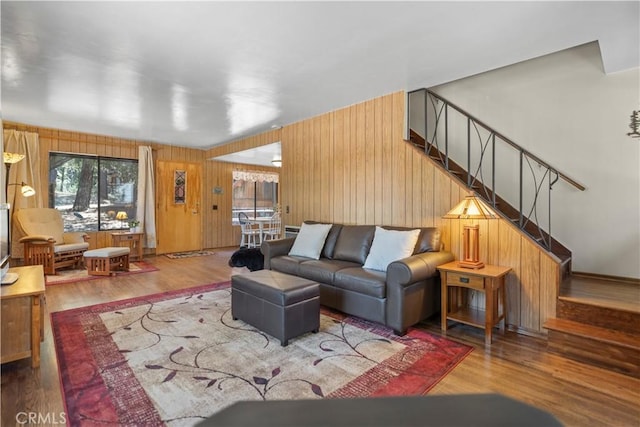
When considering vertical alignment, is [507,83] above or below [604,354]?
above

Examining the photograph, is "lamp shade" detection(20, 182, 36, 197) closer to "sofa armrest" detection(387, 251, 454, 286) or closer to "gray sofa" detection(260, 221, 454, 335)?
"gray sofa" detection(260, 221, 454, 335)

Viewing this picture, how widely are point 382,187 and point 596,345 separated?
244cm

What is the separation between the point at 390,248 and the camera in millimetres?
3209

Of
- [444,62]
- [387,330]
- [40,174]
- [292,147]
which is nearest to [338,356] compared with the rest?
[387,330]

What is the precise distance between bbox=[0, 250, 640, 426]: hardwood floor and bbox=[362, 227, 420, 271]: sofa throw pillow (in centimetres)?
71

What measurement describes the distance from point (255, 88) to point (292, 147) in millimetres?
1679

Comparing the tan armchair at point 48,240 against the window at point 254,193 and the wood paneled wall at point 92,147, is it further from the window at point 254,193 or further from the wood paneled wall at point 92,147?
the window at point 254,193

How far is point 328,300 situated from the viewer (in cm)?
332

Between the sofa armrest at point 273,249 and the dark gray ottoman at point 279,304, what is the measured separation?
112cm

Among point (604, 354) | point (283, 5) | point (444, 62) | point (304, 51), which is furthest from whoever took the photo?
point (444, 62)

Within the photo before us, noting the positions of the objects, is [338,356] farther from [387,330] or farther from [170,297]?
[170,297]

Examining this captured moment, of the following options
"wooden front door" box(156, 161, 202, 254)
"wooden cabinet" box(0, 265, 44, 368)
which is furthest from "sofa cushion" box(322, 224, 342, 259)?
"wooden front door" box(156, 161, 202, 254)

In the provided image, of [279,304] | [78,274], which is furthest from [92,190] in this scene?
[279,304]

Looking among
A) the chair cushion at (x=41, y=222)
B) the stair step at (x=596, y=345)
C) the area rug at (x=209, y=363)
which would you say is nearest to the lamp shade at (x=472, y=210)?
the stair step at (x=596, y=345)
